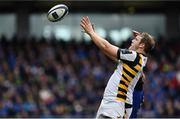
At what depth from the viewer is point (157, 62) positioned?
21562 mm

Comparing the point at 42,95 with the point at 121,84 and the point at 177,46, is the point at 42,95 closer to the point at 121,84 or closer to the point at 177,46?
→ the point at 177,46

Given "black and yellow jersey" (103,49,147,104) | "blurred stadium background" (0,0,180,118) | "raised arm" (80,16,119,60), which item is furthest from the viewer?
"blurred stadium background" (0,0,180,118)

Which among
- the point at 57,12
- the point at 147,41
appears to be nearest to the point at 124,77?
the point at 147,41

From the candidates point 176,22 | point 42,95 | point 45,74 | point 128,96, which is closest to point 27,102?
point 42,95

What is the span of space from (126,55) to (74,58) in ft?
46.0

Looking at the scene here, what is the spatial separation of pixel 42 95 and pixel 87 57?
3464 mm

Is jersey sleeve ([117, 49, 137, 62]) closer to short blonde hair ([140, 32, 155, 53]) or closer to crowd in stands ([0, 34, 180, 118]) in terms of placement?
short blonde hair ([140, 32, 155, 53])

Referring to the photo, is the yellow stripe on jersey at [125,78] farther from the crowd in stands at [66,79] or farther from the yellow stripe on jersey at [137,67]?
the crowd in stands at [66,79]

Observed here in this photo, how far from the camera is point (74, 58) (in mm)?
21781

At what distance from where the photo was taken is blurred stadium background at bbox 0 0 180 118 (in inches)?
740

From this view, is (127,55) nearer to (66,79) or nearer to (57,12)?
(57,12)

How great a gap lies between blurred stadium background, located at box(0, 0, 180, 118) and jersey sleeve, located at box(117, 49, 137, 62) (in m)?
10.5

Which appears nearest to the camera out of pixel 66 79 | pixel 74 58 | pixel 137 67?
pixel 137 67

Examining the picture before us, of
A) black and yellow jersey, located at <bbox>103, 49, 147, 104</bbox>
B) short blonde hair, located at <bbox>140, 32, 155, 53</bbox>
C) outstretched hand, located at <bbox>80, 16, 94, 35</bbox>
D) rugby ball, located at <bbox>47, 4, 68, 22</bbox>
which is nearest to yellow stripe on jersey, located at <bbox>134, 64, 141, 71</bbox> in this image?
black and yellow jersey, located at <bbox>103, 49, 147, 104</bbox>
